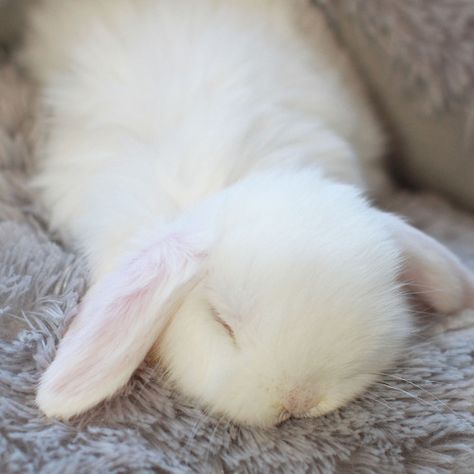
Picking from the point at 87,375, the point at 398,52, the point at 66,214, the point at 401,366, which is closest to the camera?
the point at 87,375

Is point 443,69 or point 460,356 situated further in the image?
point 443,69

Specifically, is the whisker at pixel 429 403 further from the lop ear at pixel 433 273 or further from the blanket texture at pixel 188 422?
the lop ear at pixel 433 273

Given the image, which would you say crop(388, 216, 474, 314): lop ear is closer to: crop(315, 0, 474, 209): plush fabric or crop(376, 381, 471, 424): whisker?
crop(376, 381, 471, 424): whisker

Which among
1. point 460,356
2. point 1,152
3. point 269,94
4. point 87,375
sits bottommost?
point 460,356

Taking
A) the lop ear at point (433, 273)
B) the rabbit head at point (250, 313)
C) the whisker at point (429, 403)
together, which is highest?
the rabbit head at point (250, 313)

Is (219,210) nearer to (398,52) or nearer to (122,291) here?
(122,291)

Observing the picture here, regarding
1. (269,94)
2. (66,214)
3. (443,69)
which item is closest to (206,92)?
(269,94)

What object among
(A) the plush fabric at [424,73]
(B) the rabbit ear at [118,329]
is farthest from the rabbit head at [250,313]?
(A) the plush fabric at [424,73]
